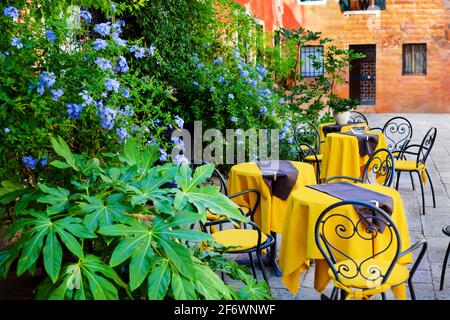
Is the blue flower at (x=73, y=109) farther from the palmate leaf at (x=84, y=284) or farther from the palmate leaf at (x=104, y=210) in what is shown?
the palmate leaf at (x=84, y=284)

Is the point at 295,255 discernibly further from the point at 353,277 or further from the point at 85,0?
the point at 85,0

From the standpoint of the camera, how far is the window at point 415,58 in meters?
20.9

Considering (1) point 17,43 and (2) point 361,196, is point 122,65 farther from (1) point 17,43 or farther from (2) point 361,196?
(2) point 361,196

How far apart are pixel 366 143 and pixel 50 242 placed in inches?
227

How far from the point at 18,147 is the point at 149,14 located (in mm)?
5069

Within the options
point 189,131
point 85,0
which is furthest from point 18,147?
point 189,131

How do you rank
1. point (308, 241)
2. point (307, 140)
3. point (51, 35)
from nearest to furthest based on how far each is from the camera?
1. point (308, 241)
2. point (51, 35)
3. point (307, 140)

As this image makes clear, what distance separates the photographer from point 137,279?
8.21ft

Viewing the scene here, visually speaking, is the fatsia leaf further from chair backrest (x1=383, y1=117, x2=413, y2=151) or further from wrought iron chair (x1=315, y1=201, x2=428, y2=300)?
chair backrest (x1=383, y1=117, x2=413, y2=151)

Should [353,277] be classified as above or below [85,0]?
below

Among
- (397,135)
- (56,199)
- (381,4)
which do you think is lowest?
(397,135)

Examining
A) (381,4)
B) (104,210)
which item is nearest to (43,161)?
(104,210)

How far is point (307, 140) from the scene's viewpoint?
1038 centimetres
